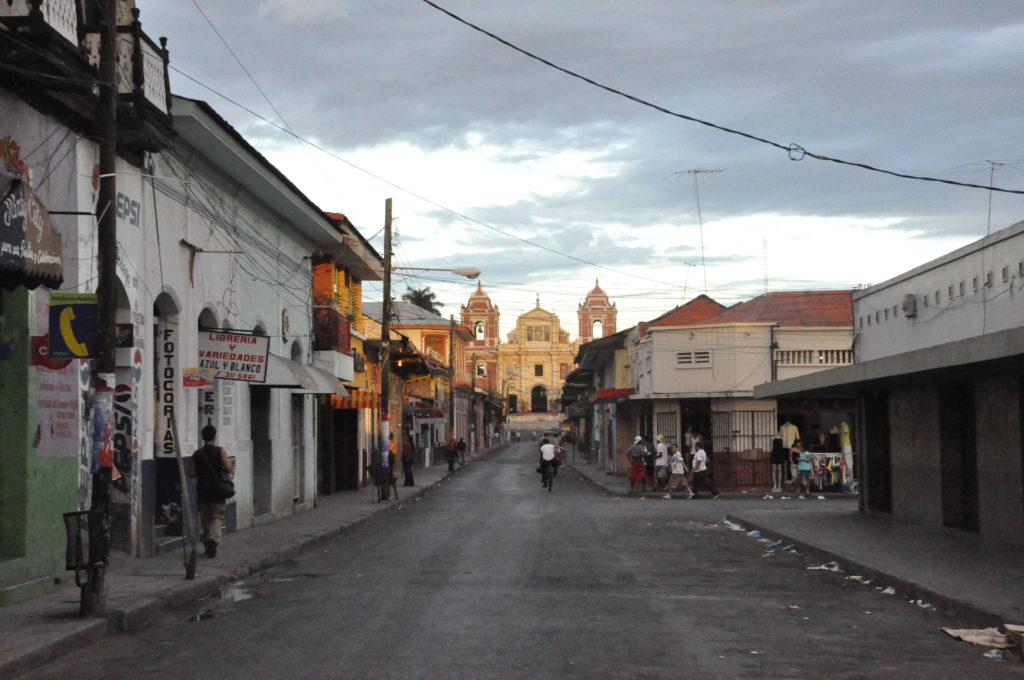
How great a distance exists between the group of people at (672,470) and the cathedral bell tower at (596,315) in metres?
123

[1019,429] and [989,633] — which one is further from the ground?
[1019,429]

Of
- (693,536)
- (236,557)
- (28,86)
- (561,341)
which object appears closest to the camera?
(28,86)

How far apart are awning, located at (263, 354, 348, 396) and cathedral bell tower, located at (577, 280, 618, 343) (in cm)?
13524

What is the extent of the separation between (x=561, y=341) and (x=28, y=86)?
156634 mm

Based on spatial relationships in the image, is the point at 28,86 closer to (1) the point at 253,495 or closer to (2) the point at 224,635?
(2) the point at 224,635

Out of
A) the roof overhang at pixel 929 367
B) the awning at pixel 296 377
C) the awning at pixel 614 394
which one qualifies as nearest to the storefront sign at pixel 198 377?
the awning at pixel 296 377

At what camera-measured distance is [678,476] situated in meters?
38.4

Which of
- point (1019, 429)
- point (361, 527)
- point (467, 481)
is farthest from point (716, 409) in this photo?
point (1019, 429)

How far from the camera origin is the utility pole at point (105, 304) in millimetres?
11523

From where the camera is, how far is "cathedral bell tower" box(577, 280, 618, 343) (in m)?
164

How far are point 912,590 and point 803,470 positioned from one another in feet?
81.3

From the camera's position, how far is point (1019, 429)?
18.1 m

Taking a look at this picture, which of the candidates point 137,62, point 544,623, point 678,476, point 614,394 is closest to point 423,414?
point 614,394

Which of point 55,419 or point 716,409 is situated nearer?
point 55,419
